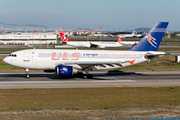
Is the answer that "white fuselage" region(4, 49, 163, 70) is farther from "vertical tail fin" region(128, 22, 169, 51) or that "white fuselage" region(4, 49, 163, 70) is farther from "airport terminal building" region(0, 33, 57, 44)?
"airport terminal building" region(0, 33, 57, 44)

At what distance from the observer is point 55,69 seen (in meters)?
31.6

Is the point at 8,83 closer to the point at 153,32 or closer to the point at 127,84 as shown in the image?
the point at 127,84

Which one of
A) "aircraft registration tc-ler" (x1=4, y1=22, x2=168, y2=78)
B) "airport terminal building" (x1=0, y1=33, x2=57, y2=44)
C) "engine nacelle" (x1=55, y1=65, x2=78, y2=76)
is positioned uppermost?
"airport terminal building" (x1=0, y1=33, x2=57, y2=44)

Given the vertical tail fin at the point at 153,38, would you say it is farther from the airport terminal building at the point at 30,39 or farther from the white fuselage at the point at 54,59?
the airport terminal building at the point at 30,39

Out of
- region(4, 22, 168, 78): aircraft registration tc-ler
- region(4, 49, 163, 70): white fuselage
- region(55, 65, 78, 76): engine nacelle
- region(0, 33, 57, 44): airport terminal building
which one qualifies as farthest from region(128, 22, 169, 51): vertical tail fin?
region(0, 33, 57, 44): airport terminal building

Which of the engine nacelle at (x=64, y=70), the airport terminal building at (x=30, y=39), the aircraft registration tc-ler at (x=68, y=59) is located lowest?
the engine nacelle at (x=64, y=70)

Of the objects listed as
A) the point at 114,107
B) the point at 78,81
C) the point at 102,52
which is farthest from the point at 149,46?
the point at 114,107

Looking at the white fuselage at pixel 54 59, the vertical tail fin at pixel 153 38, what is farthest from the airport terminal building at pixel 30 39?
the white fuselage at pixel 54 59

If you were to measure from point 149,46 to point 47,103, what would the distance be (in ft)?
72.7

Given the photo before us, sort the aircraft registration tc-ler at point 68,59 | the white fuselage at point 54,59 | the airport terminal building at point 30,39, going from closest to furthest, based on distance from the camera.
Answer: the aircraft registration tc-ler at point 68,59 → the white fuselage at point 54,59 → the airport terminal building at point 30,39

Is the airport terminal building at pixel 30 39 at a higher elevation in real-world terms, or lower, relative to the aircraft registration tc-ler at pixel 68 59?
higher

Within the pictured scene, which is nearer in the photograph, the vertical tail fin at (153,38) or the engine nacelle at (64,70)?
the engine nacelle at (64,70)

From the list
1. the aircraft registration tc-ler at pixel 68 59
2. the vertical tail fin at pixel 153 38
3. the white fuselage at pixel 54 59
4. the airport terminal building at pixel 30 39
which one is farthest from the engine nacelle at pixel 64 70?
the airport terminal building at pixel 30 39

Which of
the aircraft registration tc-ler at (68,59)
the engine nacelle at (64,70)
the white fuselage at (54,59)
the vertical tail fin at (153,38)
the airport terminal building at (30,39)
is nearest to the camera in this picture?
the engine nacelle at (64,70)
